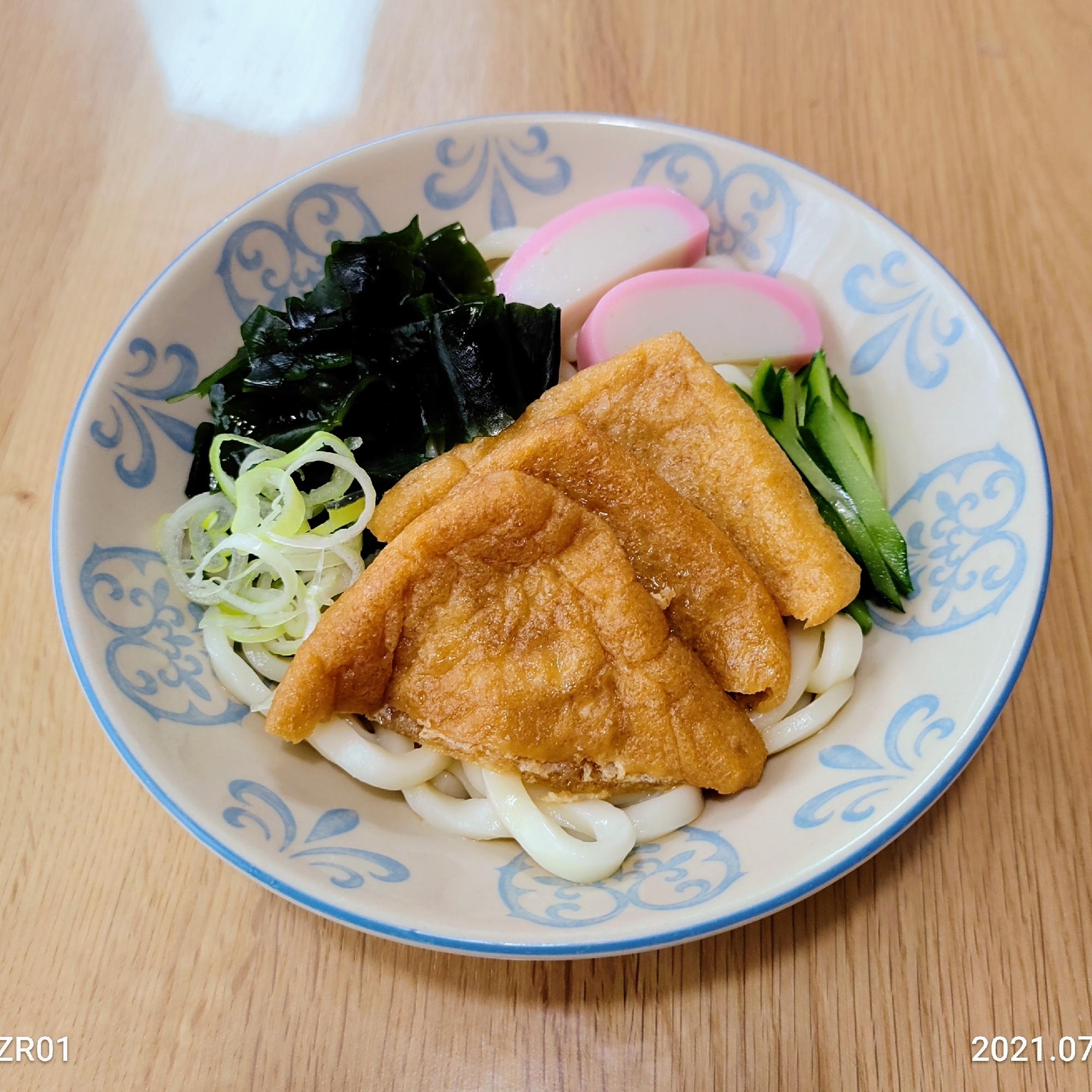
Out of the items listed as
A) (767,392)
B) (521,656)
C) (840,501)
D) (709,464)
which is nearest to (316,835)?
(521,656)

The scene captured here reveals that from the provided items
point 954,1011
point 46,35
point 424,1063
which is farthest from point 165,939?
point 46,35

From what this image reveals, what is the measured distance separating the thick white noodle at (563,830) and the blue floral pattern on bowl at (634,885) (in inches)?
1.6

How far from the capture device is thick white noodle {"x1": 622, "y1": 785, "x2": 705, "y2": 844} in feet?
6.59

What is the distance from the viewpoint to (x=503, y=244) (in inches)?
111

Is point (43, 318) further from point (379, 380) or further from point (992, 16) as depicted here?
point (992, 16)

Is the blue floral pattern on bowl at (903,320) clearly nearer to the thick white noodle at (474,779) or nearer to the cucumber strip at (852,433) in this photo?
the cucumber strip at (852,433)

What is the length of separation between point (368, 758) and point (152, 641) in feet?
2.07

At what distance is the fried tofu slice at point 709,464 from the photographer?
213 cm

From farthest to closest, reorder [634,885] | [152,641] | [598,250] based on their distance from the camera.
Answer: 1. [598,250]
2. [152,641]
3. [634,885]

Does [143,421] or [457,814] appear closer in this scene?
[457,814]

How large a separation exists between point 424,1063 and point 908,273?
248 centimetres

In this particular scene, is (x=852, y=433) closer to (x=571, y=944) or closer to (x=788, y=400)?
(x=788, y=400)

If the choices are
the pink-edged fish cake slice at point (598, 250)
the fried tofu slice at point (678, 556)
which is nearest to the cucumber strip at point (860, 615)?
the fried tofu slice at point (678, 556)

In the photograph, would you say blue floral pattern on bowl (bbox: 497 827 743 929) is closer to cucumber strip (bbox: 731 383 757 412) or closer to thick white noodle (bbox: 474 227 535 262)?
cucumber strip (bbox: 731 383 757 412)
